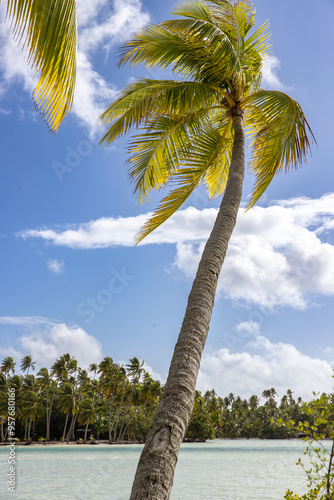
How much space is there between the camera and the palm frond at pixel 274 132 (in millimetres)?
6848

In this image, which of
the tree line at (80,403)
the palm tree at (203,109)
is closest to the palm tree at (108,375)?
the tree line at (80,403)

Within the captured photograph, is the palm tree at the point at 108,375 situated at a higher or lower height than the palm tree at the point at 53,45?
lower

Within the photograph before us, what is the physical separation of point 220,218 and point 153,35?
3.63 metres

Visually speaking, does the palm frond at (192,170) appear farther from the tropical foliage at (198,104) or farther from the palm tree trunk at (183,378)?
the palm tree trunk at (183,378)

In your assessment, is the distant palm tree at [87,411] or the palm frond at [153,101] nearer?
the palm frond at [153,101]

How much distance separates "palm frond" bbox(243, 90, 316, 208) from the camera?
6848 mm

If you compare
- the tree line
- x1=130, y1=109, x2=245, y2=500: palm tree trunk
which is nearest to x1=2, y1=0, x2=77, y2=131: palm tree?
x1=130, y1=109, x2=245, y2=500: palm tree trunk

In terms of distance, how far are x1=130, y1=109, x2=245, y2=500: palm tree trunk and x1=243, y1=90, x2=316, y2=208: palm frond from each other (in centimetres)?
189

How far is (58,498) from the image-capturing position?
664 inches

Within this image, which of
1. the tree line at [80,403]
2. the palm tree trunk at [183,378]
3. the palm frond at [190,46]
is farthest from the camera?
the tree line at [80,403]

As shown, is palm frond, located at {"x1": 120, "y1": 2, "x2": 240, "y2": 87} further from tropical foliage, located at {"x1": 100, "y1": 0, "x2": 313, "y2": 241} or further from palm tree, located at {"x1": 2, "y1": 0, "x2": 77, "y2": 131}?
palm tree, located at {"x1": 2, "y1": 0, "x2": 77, "y2": 131}

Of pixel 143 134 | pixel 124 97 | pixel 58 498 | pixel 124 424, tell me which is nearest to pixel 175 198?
pixel 143 134

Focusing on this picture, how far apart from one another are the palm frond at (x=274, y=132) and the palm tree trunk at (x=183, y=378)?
189 centimetres

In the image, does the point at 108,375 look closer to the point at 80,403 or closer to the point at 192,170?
the point at 80,403
